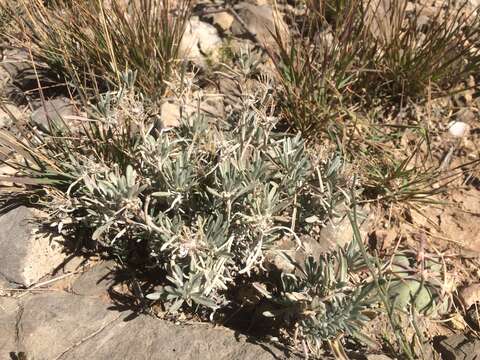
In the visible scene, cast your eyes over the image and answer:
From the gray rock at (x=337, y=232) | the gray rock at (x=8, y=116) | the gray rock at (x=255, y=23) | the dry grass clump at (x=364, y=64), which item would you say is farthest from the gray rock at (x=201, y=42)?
the gray rock at (x=337, y=232)

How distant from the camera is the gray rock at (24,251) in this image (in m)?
2.27

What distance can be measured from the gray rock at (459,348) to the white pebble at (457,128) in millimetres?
1283

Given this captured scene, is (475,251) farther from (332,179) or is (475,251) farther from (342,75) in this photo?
(342,75)

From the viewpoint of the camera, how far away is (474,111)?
3016mm

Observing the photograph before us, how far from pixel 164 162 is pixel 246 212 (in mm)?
411

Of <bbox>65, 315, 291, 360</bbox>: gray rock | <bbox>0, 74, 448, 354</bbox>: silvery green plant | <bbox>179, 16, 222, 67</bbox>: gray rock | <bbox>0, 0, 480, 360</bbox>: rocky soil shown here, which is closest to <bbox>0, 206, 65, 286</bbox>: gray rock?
<bbox>0, 0, 480, 360</bbox>: rocky soil

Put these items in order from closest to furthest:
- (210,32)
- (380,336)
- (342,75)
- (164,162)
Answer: (164,162)
(380,336)
(342,75)
(210,32)

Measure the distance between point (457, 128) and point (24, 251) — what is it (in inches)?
100

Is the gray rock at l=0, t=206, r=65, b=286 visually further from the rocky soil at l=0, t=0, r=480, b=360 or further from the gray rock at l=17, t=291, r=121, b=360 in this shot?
the gray rock at l=17, t=291, r=121, b=360

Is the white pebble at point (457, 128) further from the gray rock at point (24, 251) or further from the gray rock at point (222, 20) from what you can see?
the gray rock at point (24, 251)

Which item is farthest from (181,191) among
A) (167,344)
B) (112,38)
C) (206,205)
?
(112,38)

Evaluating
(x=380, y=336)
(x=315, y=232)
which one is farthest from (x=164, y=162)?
(x=380, y=336)

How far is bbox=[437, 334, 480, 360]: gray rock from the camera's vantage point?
6.90 feet

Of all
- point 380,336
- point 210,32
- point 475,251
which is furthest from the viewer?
point 210,32
